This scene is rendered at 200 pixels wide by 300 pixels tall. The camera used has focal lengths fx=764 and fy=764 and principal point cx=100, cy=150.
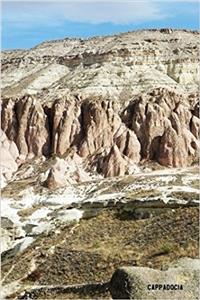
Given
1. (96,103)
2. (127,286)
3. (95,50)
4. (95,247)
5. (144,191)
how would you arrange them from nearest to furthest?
(127,286) < (95,247) < (144,191) < (96,103) < (95,50)

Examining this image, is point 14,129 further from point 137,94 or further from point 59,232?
point 59,232

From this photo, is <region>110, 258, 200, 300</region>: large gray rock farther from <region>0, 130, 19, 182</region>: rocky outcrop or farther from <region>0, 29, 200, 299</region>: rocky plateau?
<region>0, 130, 19, 182</region>: rocky outcrop

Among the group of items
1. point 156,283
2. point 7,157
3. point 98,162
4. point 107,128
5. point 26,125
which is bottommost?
point 98,162

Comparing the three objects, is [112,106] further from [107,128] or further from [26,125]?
[26,125]

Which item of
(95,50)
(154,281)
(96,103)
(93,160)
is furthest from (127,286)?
(95,50)

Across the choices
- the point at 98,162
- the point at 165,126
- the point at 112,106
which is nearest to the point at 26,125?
the point at 112,106

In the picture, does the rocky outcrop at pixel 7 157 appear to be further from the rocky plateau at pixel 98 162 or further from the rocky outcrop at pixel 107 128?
the rocky outcrop at pixel 107 128
